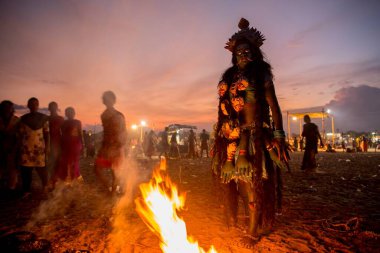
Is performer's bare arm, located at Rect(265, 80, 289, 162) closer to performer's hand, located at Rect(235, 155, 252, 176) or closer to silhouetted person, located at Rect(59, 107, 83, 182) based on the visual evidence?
performer's hand, located at Rect(235, 155, 252, 176)

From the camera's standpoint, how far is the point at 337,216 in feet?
12.9

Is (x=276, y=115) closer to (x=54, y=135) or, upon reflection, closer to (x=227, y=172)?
(x=227, y=172)

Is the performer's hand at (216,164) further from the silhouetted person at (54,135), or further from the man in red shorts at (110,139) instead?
the silhouetted person at (54,135)

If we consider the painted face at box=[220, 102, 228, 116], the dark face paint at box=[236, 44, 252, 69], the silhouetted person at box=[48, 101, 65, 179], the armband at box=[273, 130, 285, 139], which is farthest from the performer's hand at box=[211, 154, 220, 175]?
the silhouetted person at box=[48, 101, 65, 179]

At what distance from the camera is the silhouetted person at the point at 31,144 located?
220 inches

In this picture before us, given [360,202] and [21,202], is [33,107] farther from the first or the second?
[360,202]

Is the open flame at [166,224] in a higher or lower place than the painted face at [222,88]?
lower

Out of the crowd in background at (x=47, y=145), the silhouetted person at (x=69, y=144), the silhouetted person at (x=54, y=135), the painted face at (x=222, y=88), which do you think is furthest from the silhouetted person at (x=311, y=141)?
the silhouetted person at (x=54, y=135)

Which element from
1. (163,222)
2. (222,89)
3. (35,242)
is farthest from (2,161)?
(222,89)

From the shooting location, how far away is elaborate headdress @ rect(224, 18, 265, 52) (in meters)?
3.13

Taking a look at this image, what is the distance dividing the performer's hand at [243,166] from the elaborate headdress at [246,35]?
142cm

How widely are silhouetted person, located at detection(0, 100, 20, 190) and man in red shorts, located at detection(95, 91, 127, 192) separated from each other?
191 cm

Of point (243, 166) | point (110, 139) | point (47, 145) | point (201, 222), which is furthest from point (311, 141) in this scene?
point (47, 145)

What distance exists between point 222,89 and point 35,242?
2.91m
